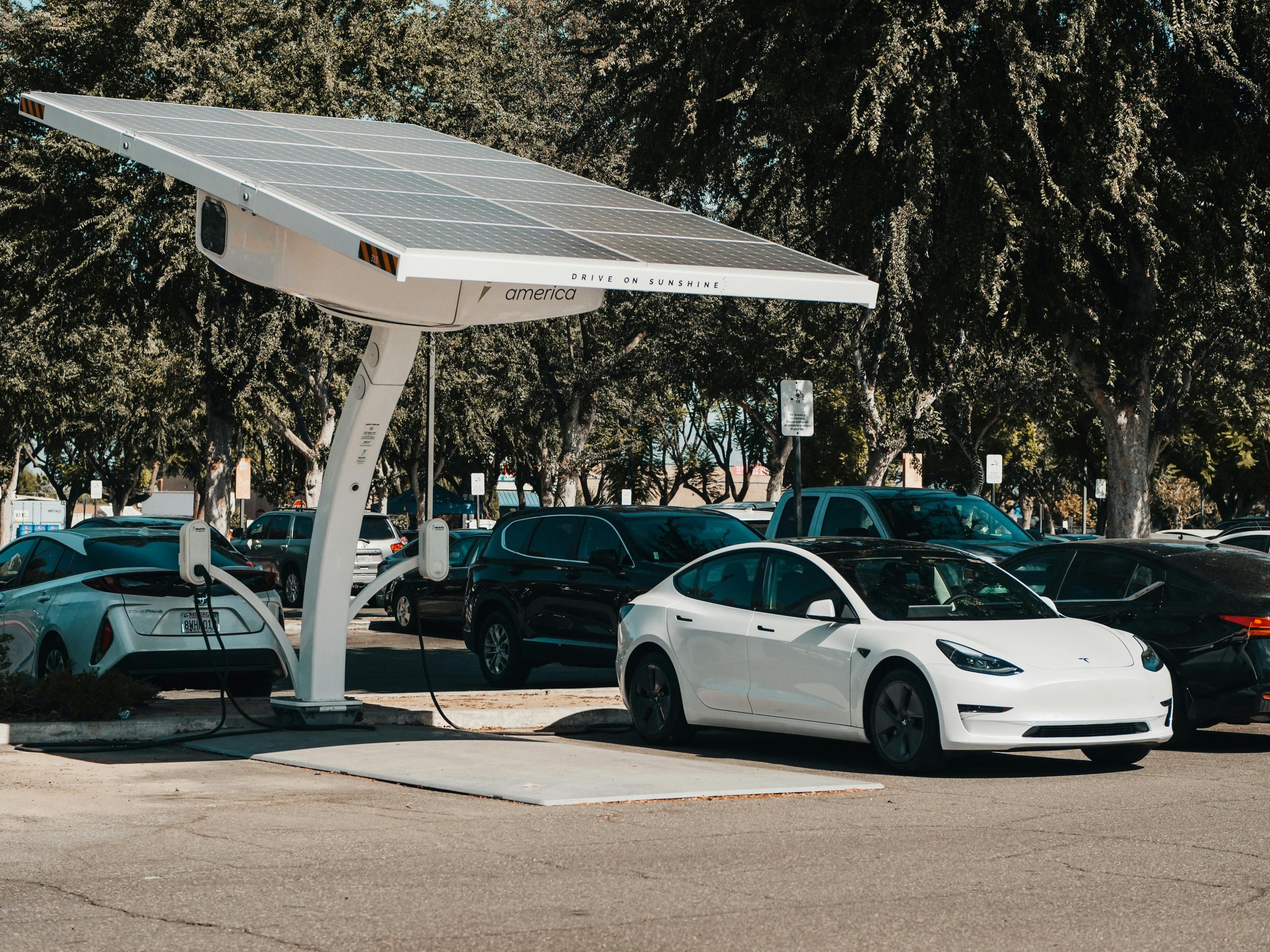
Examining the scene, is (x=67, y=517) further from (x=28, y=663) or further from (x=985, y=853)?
(x=985, y=853)

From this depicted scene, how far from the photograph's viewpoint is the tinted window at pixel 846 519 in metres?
18.2

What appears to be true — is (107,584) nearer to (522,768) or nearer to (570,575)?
(522,768)

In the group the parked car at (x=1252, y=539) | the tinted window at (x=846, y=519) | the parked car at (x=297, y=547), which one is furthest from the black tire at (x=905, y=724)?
the parked car at (x=297, y=547)

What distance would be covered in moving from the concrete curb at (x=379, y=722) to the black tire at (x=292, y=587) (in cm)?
1898

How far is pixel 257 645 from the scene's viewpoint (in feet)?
44.2

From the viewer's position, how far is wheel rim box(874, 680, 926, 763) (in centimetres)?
1035

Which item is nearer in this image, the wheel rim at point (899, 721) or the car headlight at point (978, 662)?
the car headlight at point (978, 662)

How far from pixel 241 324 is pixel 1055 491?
5643 centimetres

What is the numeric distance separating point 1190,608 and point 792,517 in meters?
7.05

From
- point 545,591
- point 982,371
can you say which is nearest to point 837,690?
point 545,591

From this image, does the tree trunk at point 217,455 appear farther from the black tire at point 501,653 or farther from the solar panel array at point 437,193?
the solar panel array at point 437,193

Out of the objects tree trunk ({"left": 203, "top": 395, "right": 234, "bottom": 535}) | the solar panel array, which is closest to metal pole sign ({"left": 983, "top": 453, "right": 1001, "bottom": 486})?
tree trunk ({"left": 203, "top": 395, "right": 234, "bottom": 535})

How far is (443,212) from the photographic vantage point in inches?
443

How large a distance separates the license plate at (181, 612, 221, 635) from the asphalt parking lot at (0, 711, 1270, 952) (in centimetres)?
257
